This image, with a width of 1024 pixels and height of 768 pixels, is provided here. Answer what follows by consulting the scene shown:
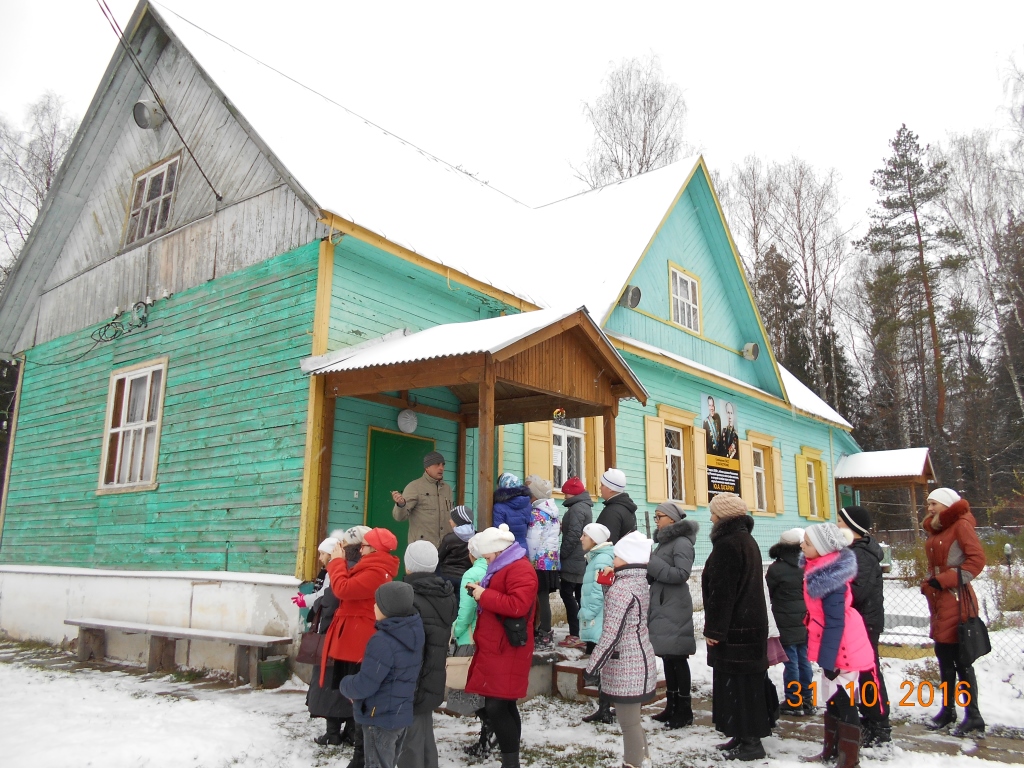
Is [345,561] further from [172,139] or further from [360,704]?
[172,139]

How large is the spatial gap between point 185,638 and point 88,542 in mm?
3537

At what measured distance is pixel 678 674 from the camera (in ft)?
18.7

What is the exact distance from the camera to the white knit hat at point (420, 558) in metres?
4.35

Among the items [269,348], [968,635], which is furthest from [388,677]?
[269,348]

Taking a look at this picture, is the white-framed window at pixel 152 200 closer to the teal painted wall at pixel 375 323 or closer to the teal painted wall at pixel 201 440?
the teal painted wall at pixel 201 440

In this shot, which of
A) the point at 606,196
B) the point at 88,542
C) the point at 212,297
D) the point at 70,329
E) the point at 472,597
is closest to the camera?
the point at 472,597

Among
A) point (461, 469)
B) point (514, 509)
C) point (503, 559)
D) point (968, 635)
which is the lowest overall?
point (968, 635)

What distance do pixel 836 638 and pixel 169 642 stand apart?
6.38 m

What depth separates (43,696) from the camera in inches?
255

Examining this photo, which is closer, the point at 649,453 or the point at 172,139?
the point at 172,139

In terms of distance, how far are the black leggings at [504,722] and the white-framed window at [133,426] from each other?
6242 millimetres

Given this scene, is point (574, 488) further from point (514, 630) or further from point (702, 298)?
point (702, 298)

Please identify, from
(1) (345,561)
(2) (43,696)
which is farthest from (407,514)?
(2) (43,696)

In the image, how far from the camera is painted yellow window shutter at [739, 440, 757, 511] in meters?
14.6
